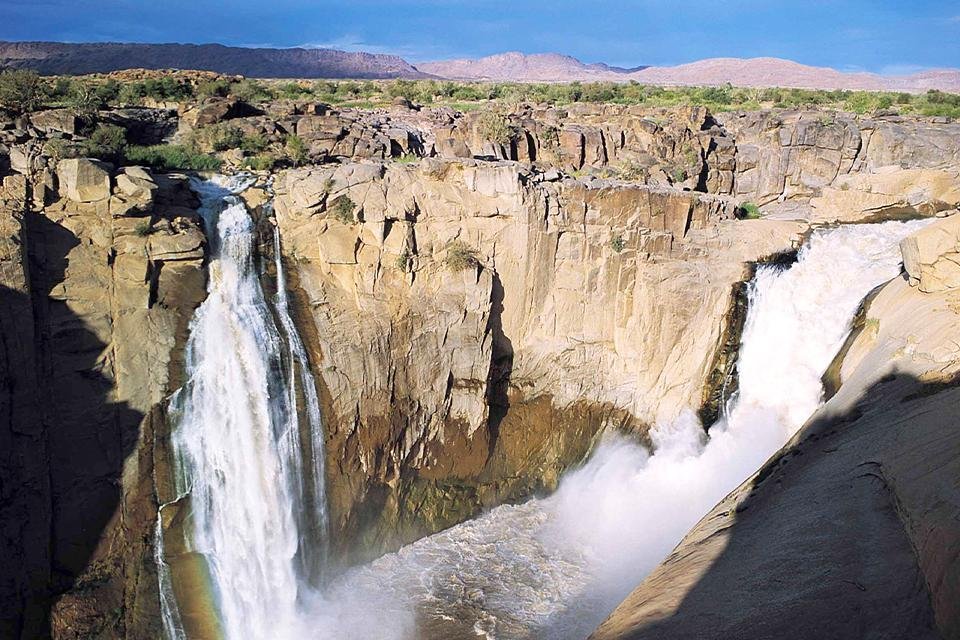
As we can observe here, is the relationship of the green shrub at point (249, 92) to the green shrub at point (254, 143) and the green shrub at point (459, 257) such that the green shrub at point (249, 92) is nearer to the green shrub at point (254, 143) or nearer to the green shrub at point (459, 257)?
the green shrub at point (254, 143)

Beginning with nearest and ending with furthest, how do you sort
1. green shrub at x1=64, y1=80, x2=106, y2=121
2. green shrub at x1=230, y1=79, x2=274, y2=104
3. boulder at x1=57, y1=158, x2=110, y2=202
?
boulder at x1=57, y1=158, x2=110, y2=202 < green shrub at x1=64, y1=80, x2=106, y2=121 < green shrub at x1=230, y1=79, x2=274, y2=104

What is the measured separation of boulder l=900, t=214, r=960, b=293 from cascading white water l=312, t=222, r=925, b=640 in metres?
2.38

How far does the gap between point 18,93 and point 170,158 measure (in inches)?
148

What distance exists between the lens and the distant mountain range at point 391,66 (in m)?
59.0

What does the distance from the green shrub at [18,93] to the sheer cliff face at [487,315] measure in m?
6.92

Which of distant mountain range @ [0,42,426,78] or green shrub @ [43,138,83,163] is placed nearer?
green shrub @ [43,138,83,163]

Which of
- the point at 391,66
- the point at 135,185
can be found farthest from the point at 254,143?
the point at 391,66

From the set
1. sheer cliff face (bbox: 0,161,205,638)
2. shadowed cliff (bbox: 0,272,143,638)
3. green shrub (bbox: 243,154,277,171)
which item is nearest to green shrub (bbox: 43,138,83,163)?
sheer cliff face (bbox: 0,161,205,638)

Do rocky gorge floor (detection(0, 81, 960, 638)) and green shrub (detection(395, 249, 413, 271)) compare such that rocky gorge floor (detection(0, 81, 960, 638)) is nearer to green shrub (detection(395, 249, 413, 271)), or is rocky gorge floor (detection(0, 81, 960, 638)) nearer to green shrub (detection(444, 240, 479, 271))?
green shrub (detection(444, 240, 479, 271))

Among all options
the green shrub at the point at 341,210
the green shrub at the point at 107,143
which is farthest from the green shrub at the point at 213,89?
the green shrub at the point at 341,210

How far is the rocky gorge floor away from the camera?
10406 mm

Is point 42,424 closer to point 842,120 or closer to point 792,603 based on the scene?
point 792,603

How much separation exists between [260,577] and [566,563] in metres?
7.19

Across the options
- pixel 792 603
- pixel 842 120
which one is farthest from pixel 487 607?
pixel 842 120
